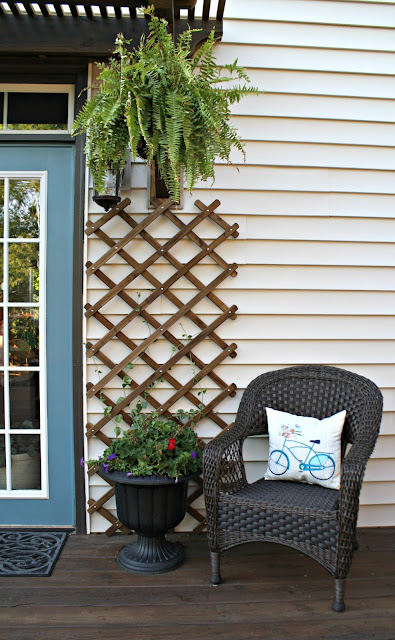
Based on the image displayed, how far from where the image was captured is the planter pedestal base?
2.37 m

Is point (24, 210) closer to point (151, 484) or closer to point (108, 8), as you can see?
point (108, 8)

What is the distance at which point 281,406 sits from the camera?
262 centimetres

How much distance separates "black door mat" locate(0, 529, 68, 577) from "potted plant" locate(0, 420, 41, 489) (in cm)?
23

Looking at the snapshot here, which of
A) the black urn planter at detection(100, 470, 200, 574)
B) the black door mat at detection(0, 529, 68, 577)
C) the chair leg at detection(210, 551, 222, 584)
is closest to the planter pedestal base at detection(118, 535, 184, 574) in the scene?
the black urn planter at detection(100, 470, 200, 574)

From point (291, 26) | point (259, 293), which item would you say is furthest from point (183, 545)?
point (291, 26)

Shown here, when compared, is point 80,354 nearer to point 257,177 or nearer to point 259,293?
point 259,293

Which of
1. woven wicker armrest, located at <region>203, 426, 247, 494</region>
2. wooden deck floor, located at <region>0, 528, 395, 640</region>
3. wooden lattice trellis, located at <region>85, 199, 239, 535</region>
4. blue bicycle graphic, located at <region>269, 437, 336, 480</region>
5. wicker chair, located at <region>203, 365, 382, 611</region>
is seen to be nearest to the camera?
wooden deck floor, located at <region>0, 528, 395, 640</region>

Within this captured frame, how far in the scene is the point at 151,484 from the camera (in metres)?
2.29

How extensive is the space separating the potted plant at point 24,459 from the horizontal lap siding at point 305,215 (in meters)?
0.35

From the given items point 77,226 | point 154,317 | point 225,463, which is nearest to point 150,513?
point 225,463

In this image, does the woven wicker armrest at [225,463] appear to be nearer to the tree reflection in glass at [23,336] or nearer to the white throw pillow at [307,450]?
the white throw pillow at [307,450]

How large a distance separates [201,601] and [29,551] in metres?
0.86

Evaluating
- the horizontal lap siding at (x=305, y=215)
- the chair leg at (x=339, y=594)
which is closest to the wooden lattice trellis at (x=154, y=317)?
the horizontal lap siding at (x=305, y=215)

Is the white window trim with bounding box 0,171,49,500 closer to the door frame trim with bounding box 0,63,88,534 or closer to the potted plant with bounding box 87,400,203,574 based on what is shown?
the door frame trim with bounding box 0,63,88,534
